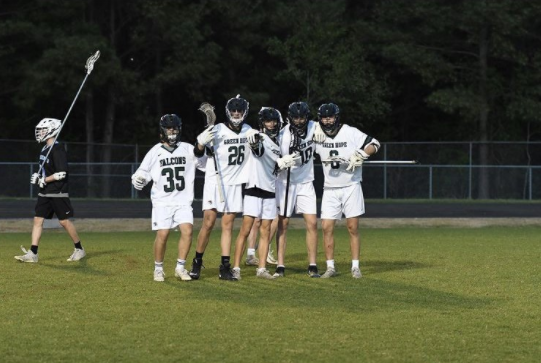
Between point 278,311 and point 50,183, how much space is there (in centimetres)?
618

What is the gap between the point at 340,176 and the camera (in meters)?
15.3

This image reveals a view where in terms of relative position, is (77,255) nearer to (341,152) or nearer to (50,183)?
(50,183)

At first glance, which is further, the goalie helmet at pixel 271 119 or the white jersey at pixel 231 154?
the goalie helmet at pixel 271 119

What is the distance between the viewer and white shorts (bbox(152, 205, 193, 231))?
14.5m

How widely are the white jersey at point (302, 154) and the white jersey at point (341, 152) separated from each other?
157mm

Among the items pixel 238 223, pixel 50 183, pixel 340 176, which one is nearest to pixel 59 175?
pixel 50 183

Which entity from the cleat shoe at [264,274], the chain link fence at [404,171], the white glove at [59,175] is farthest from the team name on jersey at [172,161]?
the chain link fence at [404,171]

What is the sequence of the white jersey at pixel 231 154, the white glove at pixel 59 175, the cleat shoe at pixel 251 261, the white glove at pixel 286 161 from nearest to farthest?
1. the white glove at pixel 286 161
2. the white jersey at pixel 231 154
3. the white glove at pixel 59 175
4. the cleat shoe at pixel 251 261

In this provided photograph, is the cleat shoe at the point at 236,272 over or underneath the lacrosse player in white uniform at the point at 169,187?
underneath

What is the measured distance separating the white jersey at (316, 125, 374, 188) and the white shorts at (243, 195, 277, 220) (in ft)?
2.88

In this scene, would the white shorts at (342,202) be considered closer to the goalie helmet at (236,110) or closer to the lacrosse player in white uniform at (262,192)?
the lacrosse player in white uniform at (262,192)

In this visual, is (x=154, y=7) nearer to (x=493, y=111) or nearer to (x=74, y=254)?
(x=493, y=111)

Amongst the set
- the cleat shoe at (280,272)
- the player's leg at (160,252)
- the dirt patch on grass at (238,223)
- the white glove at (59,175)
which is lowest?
the dirt patch on grass at (238,223)

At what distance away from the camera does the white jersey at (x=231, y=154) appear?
14820 millimetres
